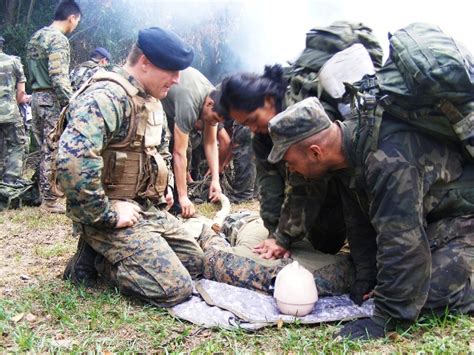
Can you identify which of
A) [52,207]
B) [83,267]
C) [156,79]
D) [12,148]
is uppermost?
[156,79]

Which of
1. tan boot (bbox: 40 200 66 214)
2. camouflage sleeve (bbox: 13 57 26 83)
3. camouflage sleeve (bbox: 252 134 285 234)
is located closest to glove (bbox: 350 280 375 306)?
camouflage sleeve (bbox: 252 134 285 234)

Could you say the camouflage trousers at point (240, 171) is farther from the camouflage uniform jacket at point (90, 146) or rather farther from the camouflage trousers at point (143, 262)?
the camouflage uniform jacket at point (90, 146)

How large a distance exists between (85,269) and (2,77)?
4.62 m

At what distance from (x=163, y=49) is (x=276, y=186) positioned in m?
1.43

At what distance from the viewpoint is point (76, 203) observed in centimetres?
372

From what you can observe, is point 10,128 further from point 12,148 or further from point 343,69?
point 343,69

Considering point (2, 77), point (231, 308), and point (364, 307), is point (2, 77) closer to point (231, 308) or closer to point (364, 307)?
point (231, 308)

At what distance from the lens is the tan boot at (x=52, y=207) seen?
696 cm

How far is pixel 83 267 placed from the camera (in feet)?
13.9

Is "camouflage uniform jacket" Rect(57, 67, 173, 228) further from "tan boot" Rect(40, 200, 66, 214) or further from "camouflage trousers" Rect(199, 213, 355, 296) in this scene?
"tan boot" Rect(40, 200, 66, 214)

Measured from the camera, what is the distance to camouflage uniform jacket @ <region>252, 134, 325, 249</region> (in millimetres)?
4070

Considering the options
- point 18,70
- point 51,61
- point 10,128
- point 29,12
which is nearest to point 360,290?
point 51,61

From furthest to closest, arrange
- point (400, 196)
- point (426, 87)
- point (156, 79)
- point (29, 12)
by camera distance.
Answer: point (29, 12) → point (156, 79) → point (400, 196) → point (426, 87)

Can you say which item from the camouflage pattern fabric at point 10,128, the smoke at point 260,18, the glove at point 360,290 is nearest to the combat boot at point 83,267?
the glove at point 360,290
